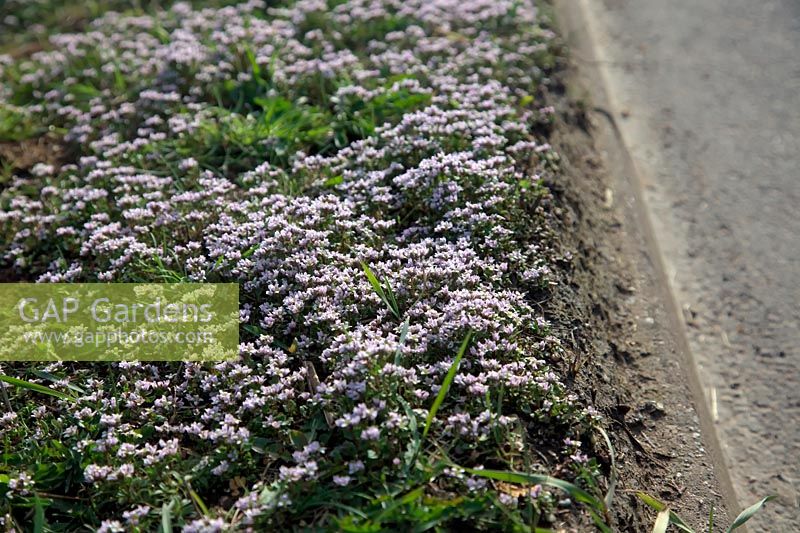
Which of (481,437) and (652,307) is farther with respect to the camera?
(652,307)

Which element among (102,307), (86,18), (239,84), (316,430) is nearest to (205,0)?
(86,18)

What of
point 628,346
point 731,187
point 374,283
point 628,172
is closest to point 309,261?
point 374,283

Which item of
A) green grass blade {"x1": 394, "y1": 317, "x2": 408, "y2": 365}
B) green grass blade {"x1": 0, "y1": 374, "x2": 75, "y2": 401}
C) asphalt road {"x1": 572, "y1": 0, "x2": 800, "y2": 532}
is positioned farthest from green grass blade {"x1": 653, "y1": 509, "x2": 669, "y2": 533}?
green grass blade {"x1": 0, "y1": 374, "x2": 75, "y2": 401}

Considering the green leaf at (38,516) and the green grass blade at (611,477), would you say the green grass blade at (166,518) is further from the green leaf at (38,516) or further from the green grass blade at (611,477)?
the green grass blade at (611,477)

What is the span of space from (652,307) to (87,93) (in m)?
3.82

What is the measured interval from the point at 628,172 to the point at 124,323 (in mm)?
3308

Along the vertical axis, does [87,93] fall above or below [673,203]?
above

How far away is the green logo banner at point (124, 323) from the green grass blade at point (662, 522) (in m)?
1.77

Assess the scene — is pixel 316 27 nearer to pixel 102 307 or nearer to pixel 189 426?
pixel 102 307

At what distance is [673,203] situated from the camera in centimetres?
545

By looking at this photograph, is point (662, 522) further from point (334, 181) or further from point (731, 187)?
point (731, 187)

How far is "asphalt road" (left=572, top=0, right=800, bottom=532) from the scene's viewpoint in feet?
13.1

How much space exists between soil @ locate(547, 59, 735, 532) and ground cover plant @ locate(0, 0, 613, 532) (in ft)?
0.69

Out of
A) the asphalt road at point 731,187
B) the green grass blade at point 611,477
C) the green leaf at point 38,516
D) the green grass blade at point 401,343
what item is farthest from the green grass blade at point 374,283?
the asphalt road at point 731,187
